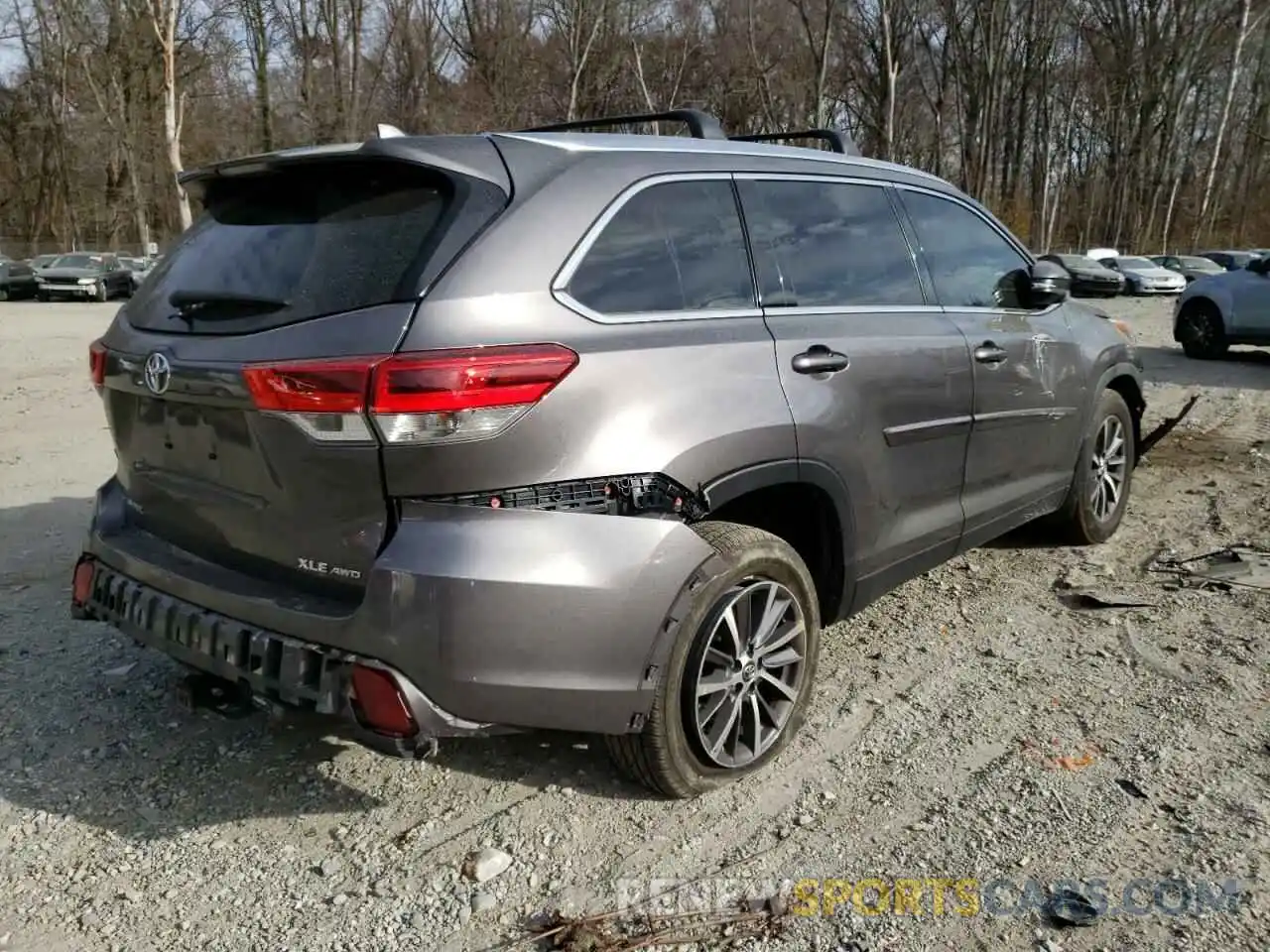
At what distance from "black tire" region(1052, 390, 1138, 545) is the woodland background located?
27719 mm

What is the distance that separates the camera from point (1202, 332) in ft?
44.5

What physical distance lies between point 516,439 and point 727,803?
Answer: 131 cm

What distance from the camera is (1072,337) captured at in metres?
4.78

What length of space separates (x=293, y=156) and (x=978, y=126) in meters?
49.4

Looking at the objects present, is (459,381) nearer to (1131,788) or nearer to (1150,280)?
(1131,788)

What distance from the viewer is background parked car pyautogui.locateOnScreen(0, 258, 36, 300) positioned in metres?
33.8

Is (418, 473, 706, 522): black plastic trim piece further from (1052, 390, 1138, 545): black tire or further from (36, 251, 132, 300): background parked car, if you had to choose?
(36, 251, 132, 300): background parked car

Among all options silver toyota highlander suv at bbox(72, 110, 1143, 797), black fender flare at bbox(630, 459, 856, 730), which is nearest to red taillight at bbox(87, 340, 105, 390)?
silver toyota highlander suv at bbox(72, 110, 1143, 797)

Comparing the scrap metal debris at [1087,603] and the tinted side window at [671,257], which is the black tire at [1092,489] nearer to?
the scrap metal debris at [1087,603]

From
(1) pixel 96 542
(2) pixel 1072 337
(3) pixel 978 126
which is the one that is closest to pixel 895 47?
(3) pixel 978 126

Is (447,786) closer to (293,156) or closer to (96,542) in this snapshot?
(96,542)

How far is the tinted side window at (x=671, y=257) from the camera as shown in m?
2.77

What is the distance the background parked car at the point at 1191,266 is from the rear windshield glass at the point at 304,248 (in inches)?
1366

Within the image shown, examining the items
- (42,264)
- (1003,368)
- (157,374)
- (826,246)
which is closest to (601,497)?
(157,374)
